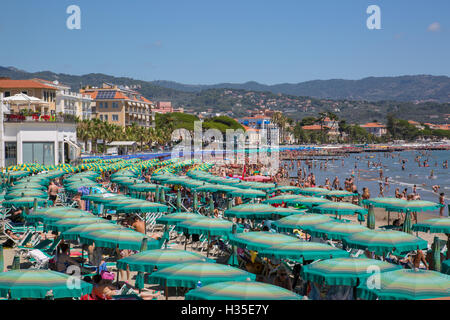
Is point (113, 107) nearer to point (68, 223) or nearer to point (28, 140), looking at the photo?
point (28, 140)

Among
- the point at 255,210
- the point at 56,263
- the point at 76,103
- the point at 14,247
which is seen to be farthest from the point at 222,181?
the point at 76,103

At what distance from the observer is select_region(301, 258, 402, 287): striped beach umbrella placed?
26.0ft

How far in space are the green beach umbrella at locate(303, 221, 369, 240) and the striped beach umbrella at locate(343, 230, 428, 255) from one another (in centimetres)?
73

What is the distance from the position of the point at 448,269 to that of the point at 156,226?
11.5m

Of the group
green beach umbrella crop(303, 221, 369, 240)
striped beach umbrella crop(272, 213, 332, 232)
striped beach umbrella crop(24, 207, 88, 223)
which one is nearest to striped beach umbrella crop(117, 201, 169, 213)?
striped beach umbrella crop(24, 207, 88, 223)

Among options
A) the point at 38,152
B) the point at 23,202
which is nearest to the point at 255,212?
the point at 23,202

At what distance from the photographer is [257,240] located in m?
10.4

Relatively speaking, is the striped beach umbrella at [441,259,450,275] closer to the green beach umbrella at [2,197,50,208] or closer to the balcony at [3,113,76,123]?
the green beach umbrella at [2,197,50,208]

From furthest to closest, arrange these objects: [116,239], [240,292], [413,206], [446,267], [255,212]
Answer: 1. [413,206]
2. [255,212]
3. [116,239]
4. [446,267]
5. [240,292]

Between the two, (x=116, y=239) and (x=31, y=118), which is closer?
(x=116, y=239)

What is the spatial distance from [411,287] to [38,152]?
35.9m

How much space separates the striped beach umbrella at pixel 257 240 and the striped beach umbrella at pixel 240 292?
3.27 m

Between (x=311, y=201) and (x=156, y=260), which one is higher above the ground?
(x=156, y=260)

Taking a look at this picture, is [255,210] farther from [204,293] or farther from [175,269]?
[204,293]
